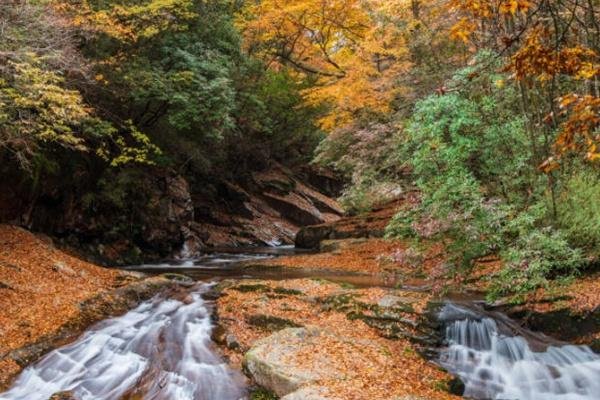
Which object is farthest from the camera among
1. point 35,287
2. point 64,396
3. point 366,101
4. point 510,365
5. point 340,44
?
point 340,44

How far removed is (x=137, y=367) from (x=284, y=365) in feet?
8.39

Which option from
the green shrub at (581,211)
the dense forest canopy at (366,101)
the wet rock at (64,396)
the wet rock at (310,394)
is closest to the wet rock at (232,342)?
the wet rock at (310,394)

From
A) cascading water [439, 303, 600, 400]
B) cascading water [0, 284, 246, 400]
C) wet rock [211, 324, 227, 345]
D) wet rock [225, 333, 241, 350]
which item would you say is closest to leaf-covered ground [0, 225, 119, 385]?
cascading water [0, 284, 246, 400]

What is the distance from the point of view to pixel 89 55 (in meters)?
15.2

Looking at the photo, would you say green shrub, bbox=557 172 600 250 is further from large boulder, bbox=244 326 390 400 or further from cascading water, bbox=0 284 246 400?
cascading water, bbox=0 284 246 400

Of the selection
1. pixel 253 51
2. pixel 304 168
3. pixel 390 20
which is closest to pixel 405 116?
pixel 390 20

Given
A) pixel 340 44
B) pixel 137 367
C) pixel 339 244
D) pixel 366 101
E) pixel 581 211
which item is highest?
pixel 340 44

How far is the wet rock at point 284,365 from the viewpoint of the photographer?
675 centimetres

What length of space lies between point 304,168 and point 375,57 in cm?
1969


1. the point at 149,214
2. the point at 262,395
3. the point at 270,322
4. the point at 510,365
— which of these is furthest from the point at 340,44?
the point at 262,395

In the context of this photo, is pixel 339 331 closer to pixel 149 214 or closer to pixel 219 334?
pixel 219 334

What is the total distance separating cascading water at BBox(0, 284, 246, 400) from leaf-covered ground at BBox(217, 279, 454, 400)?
1.87ft

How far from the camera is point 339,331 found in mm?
8586

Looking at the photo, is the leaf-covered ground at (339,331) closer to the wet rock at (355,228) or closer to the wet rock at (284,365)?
the wet rock at (284,365)
